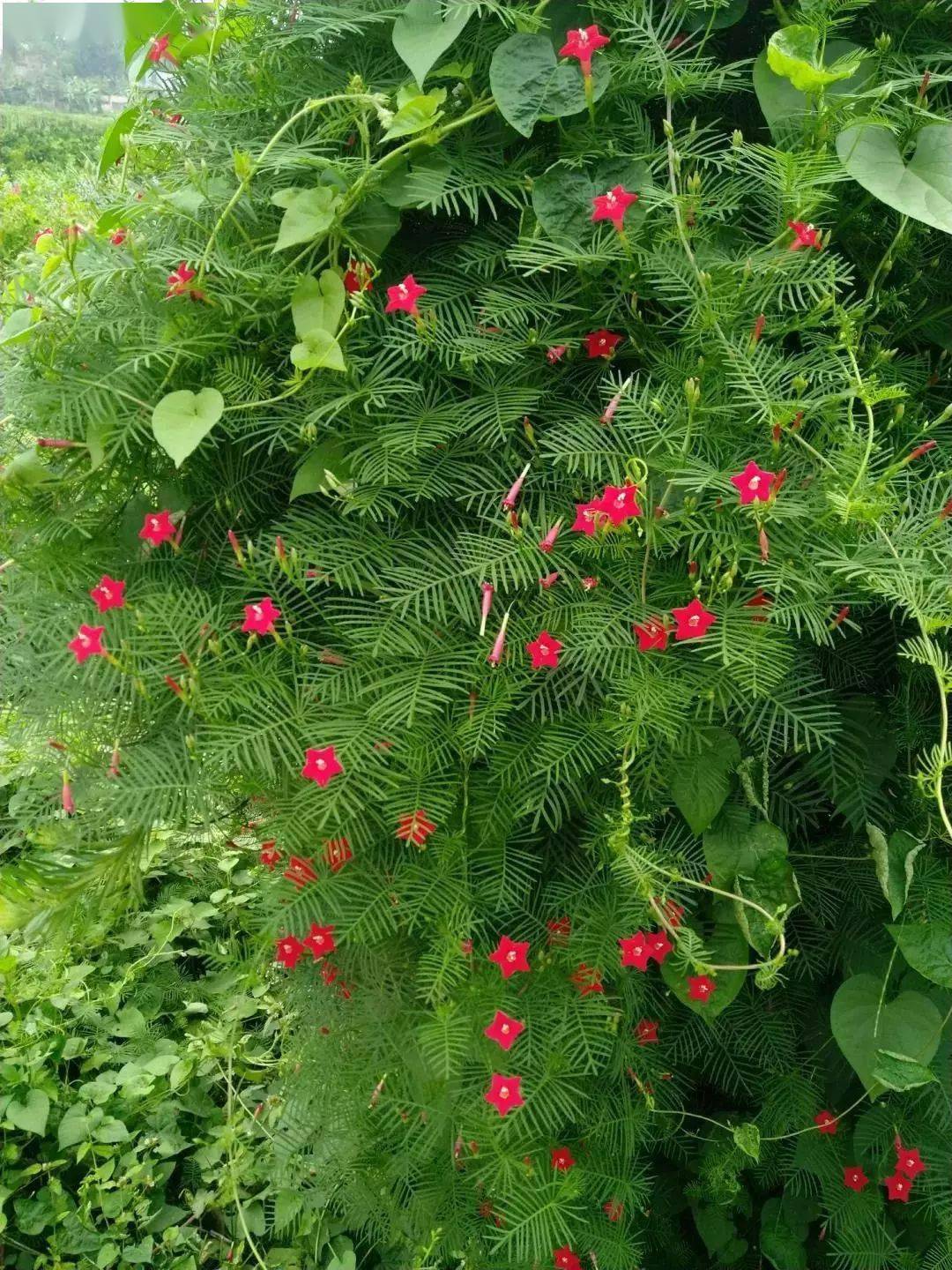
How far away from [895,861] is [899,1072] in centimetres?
15

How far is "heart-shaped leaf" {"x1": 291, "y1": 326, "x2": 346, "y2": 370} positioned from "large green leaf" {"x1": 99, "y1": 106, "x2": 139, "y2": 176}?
0.32m

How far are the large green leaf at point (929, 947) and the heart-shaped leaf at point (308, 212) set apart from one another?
0.66 m

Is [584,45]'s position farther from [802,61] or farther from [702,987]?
[702,987]

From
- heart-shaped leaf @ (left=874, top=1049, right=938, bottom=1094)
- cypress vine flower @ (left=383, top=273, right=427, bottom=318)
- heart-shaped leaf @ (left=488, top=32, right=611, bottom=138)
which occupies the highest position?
heart-shaped leaf @ (left=488, top=32, right=611, bottom=138)

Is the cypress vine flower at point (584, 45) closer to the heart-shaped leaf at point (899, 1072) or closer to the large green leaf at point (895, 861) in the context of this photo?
the large green leaf at point (895, 861)

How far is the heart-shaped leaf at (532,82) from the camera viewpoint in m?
0.64

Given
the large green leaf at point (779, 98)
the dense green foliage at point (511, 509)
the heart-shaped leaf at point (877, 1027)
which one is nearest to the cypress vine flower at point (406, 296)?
the dense green foliage at point (511, 509)

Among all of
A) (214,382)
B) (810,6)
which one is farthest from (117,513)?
(810,6)

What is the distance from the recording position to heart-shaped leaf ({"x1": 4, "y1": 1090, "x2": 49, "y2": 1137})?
1.21 m

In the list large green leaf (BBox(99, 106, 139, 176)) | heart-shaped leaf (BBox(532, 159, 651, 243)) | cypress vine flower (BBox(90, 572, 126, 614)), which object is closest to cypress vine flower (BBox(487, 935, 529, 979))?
cypress vine flower (BBox(90, 572, 126, 614))

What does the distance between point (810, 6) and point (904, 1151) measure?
2.99ft

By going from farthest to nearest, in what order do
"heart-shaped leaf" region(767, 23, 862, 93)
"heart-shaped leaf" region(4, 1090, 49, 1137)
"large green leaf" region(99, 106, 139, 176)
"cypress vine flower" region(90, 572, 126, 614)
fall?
"heart-shaped leaf" region(4, 1090, 49, 1137) → "large green leaf" region(99, 106, 139, 176) → "cypress vine flower" region(90, 572, 126, 614) → "heart-shaped leaf" region(767, 23, 862, 93)

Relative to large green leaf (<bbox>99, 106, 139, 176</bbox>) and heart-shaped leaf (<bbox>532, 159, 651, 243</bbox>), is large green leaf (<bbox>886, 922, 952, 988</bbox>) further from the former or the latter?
large green leaf (<bbox>99, 106, 139, 176</bbox>)

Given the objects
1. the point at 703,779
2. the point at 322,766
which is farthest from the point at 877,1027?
the point at 322,766
